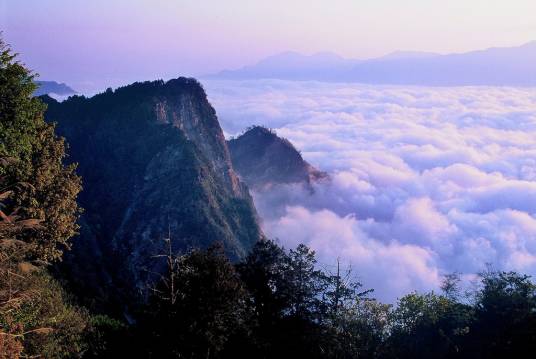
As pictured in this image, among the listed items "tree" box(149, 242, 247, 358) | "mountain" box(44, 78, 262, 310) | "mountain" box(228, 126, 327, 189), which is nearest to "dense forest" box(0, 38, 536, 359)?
"tree" box(149, 242, 247, 358)

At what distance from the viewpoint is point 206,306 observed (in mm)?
22203

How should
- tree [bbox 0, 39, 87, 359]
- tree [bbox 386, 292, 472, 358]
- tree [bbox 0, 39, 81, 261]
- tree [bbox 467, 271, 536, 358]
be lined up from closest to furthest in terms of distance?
tree [bbox 0, 39, 87, 359] < tree [bbox 0, 39, 81, 261] < tree [bbox 467, 271, 536, 358] < tree [bbox 386, 292, 472, 358]

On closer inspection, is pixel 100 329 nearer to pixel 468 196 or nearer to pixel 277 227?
pixel 277 227

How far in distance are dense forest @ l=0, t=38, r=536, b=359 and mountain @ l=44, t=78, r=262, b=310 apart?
16.1 metres

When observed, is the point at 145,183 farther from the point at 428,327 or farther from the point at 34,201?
the point at 428,327

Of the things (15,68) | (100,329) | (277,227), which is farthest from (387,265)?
(15,68)

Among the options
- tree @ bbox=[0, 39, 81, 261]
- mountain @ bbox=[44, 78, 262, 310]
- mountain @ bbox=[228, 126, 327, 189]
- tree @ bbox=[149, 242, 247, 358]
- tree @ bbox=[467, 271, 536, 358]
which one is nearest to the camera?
tree @ bbox=[149, 242, 247, 358]

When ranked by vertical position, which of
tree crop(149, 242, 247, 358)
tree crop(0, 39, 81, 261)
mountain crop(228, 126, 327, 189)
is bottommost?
mountain crop(228, 126, 327, 189)

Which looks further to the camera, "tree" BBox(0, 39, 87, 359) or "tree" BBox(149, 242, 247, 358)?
"tree" BBox(149, 242, 247, 358)

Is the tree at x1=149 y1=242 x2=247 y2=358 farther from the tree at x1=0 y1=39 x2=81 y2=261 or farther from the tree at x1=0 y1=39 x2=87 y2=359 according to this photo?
the tree at x1=0 y1=39 x2=81 y2=261

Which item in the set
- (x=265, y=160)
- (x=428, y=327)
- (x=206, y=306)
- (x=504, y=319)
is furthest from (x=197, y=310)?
(x=265, y=160)

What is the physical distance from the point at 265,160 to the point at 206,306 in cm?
9100

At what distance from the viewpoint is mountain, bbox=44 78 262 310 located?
4912cm

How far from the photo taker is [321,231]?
11588cm
